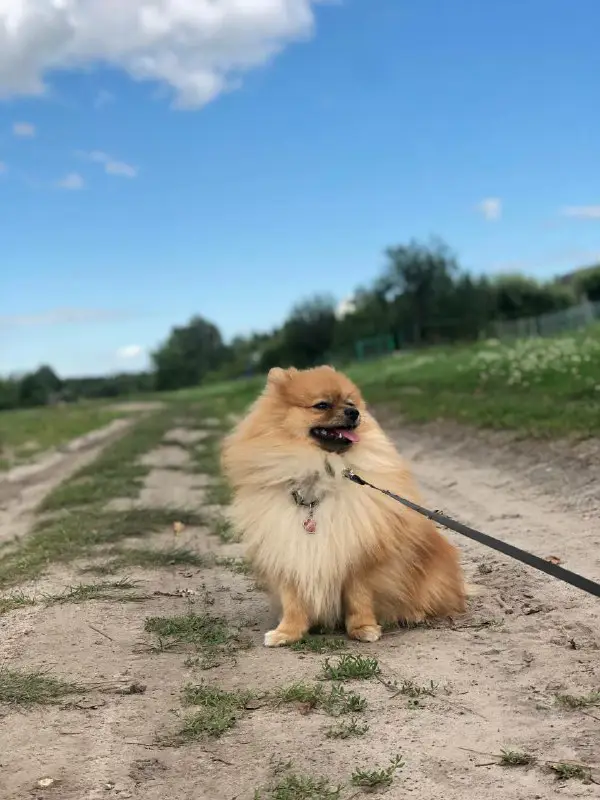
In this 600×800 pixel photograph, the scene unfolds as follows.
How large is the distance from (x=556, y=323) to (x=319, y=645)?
151ft

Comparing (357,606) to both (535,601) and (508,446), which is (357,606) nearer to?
(535,601)

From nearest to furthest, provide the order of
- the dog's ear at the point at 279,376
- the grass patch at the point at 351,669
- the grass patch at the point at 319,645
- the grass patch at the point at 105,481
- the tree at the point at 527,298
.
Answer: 1. the grass patch at the point at 351,669
2. the grass patch at the point at 319,645
3. the dog's ear at the point at 279,376
4. the grass patch at the point at 105,481
5. the tree at the point at 527,298

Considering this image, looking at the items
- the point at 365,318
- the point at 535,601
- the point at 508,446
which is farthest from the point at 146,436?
the point at 365,318

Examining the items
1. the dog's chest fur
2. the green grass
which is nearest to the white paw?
the dog's chest fur

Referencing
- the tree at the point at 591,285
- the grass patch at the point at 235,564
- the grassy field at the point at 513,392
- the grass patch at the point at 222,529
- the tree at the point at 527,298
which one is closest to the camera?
the grass patch at the point at 235,564

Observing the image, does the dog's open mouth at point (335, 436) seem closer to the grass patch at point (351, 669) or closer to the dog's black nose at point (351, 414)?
the dog's black nose at point (351, 414)

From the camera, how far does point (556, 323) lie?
4719 cm

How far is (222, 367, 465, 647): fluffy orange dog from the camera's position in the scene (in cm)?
446

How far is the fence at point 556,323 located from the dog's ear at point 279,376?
123 feet

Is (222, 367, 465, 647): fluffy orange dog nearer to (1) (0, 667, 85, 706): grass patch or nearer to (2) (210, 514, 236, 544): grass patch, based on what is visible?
(1) (0, 667, 85, 706): grass patch

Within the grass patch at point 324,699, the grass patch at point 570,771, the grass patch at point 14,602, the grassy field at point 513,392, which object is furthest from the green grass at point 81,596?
the grassy field at point 513,392

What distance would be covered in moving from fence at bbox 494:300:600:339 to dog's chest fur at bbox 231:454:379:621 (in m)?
37.9

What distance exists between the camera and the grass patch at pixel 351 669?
12.5ft

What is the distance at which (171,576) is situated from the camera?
6.36 meters
